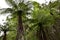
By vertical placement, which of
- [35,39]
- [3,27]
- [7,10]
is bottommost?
[35,39]

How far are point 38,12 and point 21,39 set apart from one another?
6325mm

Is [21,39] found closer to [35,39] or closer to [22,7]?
[22,7]

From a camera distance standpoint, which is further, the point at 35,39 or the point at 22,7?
the point at 35,39

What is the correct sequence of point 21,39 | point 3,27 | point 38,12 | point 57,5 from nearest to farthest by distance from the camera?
1. point 21,39
2. point 38,12
3. point 57,5
4. point 3,27

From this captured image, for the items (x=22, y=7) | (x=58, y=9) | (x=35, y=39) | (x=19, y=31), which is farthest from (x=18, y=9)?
(x=58, y=9)

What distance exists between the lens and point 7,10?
2642cm

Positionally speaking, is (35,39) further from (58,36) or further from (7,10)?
(7,10)

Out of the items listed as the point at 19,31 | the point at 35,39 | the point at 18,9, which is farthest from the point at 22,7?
the point at 35,39

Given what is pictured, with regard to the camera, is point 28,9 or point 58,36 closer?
point 28,9

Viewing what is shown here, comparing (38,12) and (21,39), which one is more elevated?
(38,12)

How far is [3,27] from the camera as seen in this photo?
35.5 metres

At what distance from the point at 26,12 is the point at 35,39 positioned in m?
7.18

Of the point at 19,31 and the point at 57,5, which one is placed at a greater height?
the point at 57,5

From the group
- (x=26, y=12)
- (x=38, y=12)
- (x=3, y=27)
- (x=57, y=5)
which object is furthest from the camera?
(x=3, y=27)
